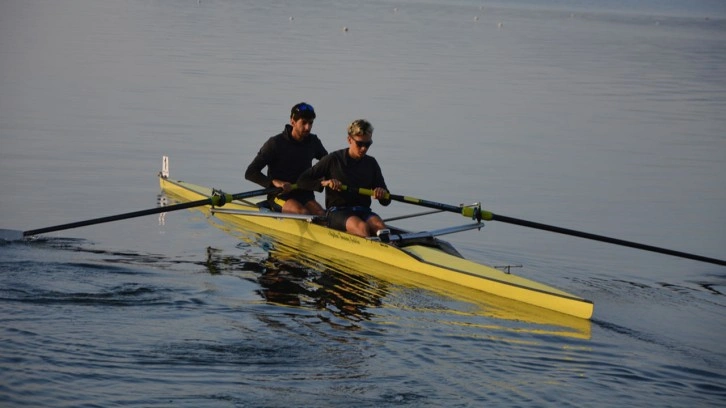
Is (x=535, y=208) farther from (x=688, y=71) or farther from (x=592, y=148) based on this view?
(x=688, y=71)

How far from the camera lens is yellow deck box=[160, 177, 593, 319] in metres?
10.9

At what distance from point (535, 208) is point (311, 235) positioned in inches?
204

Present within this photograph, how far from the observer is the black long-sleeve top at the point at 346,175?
41.6 ft

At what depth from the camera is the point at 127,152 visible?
2048 centimetres

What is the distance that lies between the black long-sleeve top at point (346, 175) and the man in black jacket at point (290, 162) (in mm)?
868

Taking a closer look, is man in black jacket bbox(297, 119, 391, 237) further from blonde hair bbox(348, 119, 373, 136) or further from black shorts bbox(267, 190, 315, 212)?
black shorts bbox(267, 190, 315, 212)

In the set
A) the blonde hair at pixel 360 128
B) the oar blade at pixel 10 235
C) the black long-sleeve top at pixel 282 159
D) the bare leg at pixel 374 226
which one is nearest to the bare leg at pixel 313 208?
the black long-sleeve top at pixel 282 159

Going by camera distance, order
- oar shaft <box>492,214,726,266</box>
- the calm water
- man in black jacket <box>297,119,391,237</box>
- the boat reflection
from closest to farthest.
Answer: the calm water → the boat reflection → oar shaft <box>492,214,726,266</box> → man in black jacket <box>297,119,391,237</box>

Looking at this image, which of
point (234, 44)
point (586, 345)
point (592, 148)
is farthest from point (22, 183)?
point (234, 44)

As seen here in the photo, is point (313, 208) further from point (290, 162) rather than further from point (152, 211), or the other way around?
point (152, 211)

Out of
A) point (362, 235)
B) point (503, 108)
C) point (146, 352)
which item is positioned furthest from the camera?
point (503, 108)

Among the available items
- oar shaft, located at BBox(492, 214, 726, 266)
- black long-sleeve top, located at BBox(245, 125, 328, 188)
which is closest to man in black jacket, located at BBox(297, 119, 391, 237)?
black long-sleeve top, located at BBox(245, 125, 328, 188)

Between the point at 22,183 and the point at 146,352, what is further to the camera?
the point at 22,183

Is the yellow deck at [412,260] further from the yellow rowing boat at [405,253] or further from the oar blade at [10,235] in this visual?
the oar blade at [10,235]
